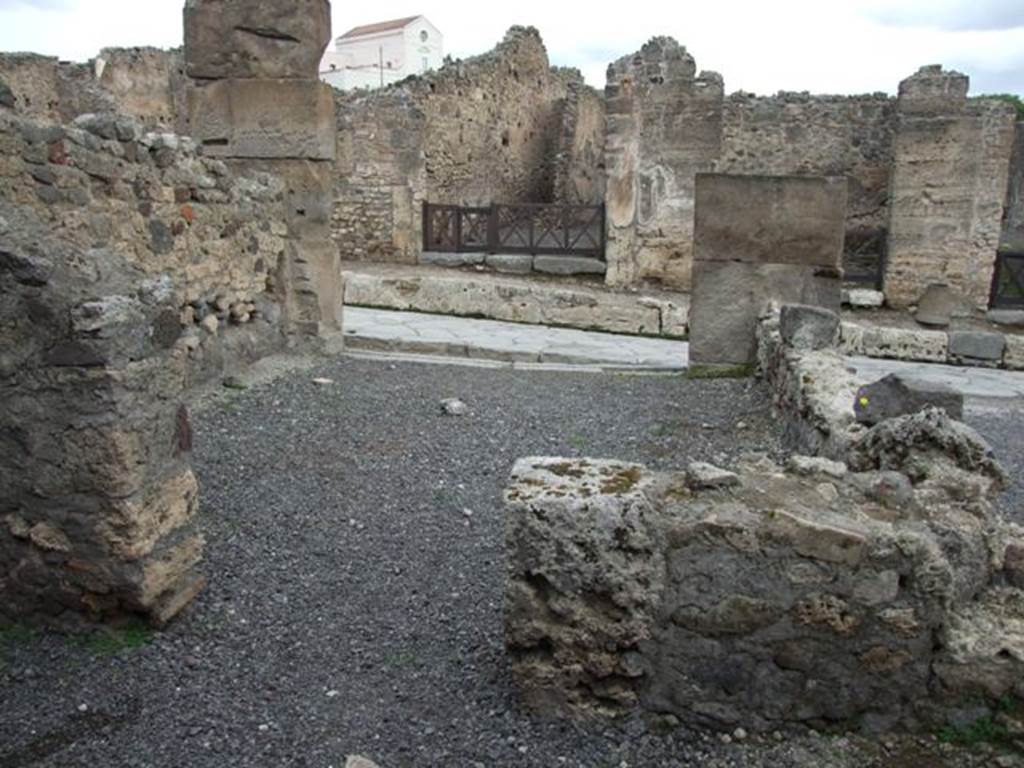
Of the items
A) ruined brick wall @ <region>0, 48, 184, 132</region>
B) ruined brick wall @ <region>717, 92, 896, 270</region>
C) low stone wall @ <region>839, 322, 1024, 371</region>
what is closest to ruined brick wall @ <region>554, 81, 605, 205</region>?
ruined brick wall @ <region>717, 92, 896, 270</region>

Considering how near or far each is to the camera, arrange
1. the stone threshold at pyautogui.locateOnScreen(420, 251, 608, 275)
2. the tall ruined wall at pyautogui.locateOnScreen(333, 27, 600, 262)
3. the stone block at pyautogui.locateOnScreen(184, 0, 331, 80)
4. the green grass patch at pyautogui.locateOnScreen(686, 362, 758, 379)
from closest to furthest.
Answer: the stone block at pyautogui.locateOnScreen(184, 0, 331, 80)
the green grass patch at pyautogui.locateOnScreen(686, 362, 758, 379)
the stone threshold at pyautogui.locateOnScreen(420, 251, 608, 275)
the tall ruined wall at pyautogui.locateOnScreen(333, 27, 600, 262)

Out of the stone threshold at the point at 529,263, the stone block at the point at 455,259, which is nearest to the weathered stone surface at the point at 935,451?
the stone threshold at the point at 529,263

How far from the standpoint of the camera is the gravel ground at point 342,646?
8.77ft

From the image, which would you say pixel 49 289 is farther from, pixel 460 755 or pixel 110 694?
pixel 460 755

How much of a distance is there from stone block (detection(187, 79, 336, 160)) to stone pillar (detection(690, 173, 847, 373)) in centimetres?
348

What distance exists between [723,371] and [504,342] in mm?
2559

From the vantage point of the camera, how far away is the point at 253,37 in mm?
7762

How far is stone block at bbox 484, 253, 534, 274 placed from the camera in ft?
47.7

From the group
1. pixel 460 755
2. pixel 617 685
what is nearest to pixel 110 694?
pixel 460 755

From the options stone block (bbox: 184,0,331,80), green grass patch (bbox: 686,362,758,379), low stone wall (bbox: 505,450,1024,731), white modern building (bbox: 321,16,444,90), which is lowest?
green grass patch (bbox: 686,362,758,379)

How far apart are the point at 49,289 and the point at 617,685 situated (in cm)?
231

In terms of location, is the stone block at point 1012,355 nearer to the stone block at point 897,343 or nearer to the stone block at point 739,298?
the stone block at point 897,343

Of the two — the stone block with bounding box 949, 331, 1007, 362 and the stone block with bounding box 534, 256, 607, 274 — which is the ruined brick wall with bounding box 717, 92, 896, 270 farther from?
the stone block with bounding box 949, 331, 1007, 362

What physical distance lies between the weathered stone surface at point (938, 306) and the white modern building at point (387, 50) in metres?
49.5
